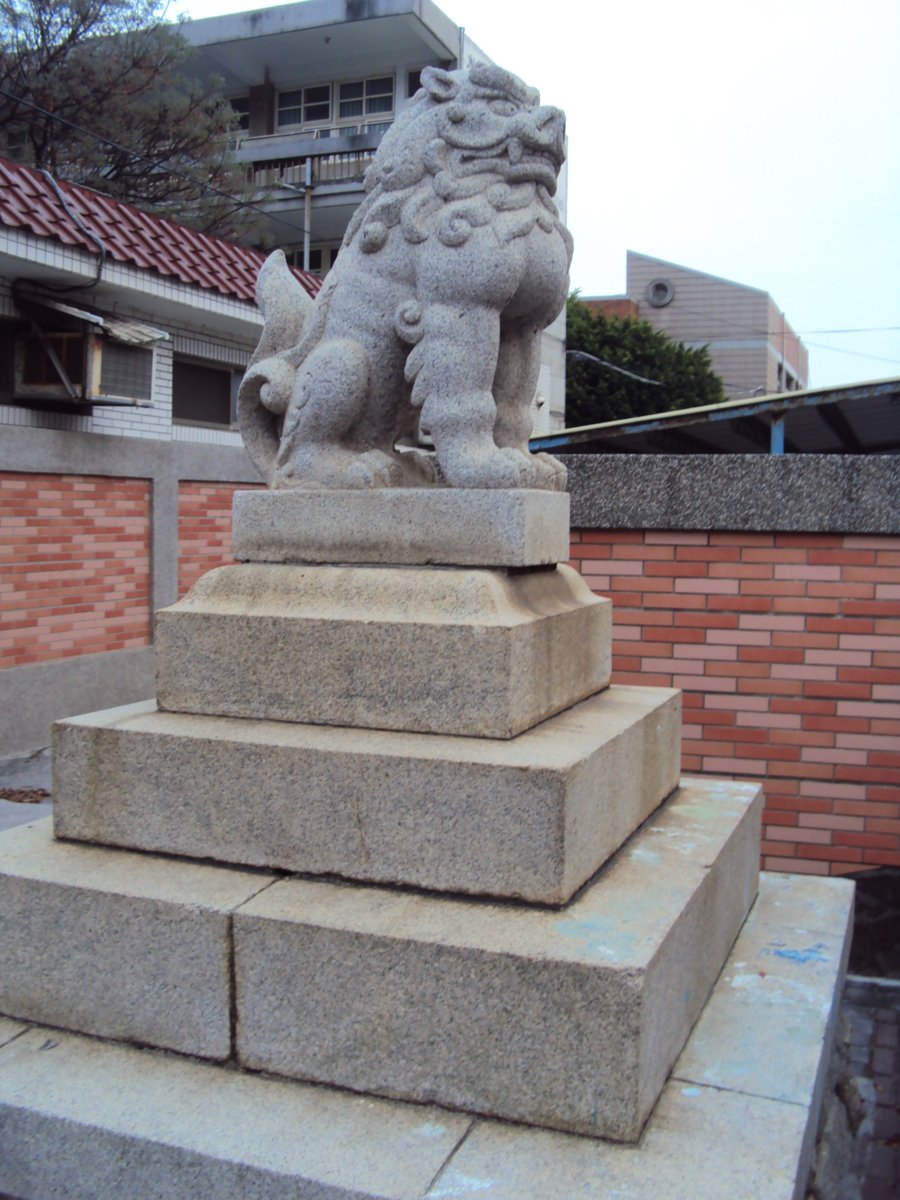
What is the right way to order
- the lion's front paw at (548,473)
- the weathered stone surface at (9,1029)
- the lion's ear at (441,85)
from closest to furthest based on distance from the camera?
the weathered stone surface at (9,1029) → the lion's ear at (441,85) → the lion's front paw at (548,473)


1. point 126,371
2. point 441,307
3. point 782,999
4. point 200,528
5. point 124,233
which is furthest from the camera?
point 200,528

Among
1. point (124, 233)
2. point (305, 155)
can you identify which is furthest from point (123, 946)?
point (305, 155)

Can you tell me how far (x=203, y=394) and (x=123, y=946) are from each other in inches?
307

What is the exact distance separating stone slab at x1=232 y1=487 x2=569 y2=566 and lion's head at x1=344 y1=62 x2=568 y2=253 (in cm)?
75

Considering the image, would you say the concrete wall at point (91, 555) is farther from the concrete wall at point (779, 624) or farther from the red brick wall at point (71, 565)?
the concrete wall at point (779, 624)

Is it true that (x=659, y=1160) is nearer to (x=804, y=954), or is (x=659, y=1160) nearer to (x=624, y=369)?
(x=804, y=954)

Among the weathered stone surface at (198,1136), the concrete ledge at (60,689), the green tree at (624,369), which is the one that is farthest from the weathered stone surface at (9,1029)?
the green tree at (624,369)

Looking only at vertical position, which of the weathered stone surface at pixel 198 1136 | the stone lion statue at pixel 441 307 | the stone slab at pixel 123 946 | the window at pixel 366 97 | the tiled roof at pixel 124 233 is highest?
the window at pixel 366 97

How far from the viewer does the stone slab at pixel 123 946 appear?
2631 millimetres

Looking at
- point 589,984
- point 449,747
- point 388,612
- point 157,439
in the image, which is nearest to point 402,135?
point 388,612

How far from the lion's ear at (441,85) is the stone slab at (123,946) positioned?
7.60 ft

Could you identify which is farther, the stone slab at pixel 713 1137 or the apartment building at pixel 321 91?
the apartment building at pixel 321 91

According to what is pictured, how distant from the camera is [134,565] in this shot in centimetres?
892

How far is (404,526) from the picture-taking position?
10.2ft
